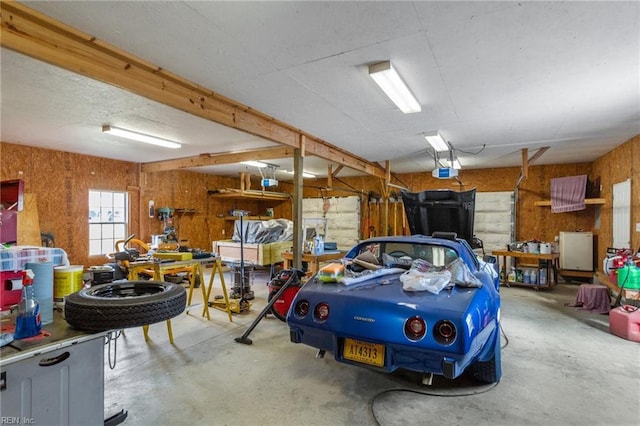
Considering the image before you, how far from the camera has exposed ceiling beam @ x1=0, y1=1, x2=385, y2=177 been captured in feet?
7.26

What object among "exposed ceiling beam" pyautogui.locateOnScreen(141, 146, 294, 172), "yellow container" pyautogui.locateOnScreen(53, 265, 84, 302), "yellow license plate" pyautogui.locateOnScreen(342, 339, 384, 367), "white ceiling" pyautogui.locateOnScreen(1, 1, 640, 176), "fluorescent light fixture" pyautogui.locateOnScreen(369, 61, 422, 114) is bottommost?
"yellow license plate" pyautogui.locateOnScreen(342, 339, 384, 367)

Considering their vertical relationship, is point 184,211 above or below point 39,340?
above

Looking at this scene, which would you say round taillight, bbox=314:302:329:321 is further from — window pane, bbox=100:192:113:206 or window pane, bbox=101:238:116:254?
window pane, bbox=100:192:113:206

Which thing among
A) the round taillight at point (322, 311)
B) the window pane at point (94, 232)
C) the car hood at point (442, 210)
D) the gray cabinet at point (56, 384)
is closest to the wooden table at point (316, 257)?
the car hood at point (442, 210)

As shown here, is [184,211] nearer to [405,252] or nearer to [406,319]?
[405,252]

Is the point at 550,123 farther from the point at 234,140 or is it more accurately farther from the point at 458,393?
the point at 234,140

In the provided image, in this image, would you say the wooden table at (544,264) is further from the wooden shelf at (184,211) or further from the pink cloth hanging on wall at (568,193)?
the wooden shelf at (184,211)

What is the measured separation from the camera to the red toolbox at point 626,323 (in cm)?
381

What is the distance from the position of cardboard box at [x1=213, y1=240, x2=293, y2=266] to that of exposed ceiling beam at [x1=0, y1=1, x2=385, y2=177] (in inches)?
133

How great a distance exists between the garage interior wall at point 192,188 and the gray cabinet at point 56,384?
21.6ft

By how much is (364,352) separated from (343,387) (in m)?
0.73

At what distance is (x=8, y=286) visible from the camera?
1.71m

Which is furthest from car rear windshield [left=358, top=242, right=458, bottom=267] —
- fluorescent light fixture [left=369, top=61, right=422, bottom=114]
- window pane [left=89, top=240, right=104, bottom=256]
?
window pane [left=89, top=240, right=104, bottom=256]

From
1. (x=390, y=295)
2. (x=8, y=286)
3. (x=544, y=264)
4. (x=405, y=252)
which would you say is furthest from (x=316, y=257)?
(x=544, y=264)
